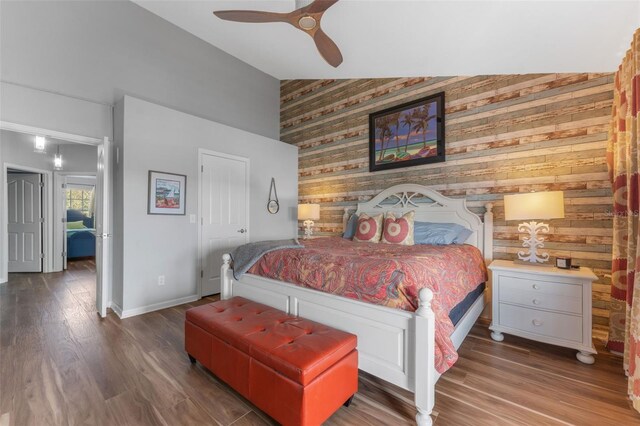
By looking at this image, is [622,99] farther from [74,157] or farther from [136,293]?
[74,157]

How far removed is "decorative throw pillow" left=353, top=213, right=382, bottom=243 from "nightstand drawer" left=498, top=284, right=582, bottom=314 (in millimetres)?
1324

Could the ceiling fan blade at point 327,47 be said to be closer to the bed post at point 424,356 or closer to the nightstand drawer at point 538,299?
the bed post at point 424,356

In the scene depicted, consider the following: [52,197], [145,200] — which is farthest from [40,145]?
[145,200]

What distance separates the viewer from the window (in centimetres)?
873

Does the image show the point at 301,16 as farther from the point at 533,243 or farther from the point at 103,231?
the point at 103,231

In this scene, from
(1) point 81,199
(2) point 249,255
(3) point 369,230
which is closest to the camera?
(2) point 249,255

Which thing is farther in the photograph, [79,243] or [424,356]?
[79,243]

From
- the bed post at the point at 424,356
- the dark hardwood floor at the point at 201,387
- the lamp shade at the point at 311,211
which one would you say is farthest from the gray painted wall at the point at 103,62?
the bed post at the point at 424,356

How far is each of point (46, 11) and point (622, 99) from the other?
18.5 ft

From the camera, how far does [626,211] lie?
2078mm

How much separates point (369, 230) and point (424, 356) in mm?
1951

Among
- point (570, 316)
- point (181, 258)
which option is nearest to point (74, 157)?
point (181, 258)

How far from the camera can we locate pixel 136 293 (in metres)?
3.12

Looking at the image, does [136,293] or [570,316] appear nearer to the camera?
[570,316]
